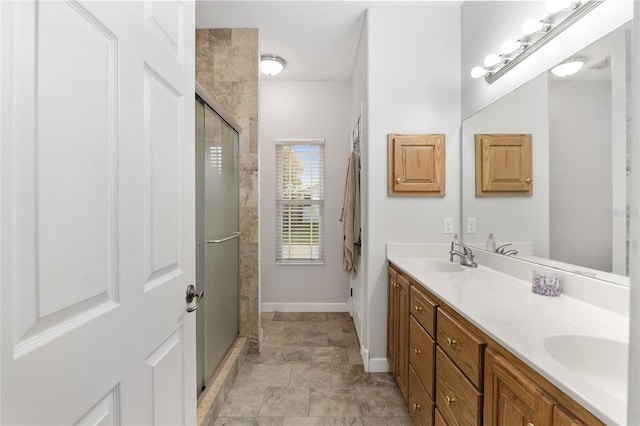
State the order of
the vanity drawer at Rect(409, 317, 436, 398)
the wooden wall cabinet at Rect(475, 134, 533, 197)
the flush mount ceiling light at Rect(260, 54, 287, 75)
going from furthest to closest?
the flush mount ceiling light at Rect(260, 54, 287, 75), the wooden wall cabinet at Rect(475, 134, 533, 197), the vanity drawer at Rect(409, 317, 436, 398)

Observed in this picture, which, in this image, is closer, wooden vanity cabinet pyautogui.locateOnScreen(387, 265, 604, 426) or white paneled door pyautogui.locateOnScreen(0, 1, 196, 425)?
white paneled door pyautogui.locateOnScreen(0, 1, 196, 425)

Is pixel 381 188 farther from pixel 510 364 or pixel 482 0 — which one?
pixel 510 364

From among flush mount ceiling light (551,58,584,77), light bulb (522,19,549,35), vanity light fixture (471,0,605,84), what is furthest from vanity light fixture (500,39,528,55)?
flush mount ceiling light (551,58,584,77)

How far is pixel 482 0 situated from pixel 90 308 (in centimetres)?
262

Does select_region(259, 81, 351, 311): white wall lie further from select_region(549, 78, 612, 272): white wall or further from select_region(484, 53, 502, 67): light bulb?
select_region(549, 78, 612, 272): white wall

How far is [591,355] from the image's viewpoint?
0.91 m

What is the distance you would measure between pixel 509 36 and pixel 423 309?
1630 millimetres

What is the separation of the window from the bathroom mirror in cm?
221

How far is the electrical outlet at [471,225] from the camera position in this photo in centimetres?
216

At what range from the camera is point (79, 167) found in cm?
59

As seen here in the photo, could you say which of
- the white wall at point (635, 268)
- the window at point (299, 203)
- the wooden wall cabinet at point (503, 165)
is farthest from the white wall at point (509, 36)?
the window at point (299, 203)

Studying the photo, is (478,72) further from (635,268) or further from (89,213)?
(89,213)

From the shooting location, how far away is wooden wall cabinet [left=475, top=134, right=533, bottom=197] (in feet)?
5.37

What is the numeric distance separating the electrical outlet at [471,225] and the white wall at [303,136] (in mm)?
1698
